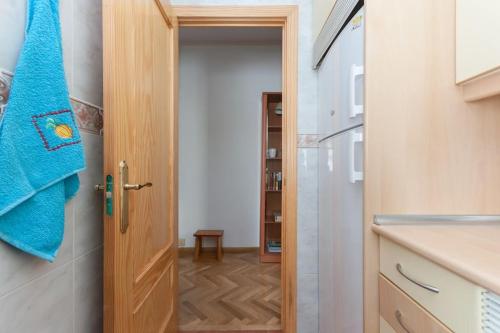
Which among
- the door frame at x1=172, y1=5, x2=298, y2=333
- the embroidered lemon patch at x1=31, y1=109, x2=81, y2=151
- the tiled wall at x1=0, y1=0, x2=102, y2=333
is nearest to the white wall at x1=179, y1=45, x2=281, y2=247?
the door frame at x1=172, y1=5, x2=298, y2=333

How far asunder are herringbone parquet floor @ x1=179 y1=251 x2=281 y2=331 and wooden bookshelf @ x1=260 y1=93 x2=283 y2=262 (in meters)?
0.33

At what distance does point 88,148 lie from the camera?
942 mm

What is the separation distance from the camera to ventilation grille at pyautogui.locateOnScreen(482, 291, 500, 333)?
0.47 metres

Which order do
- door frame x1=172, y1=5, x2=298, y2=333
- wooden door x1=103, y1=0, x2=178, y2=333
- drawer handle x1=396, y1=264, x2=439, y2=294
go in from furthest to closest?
door frame x1=172, y1=5, x2=298, y2=333, wooden door x1=103, y1=0, x2=178, y2=333, drawer handle x1=396, y1=264, x2=439, y2=294

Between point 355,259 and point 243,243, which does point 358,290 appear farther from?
point 243,243

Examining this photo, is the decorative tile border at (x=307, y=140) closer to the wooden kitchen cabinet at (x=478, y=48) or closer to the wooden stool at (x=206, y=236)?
the wooden kitchen cabinet at (x=478, y=48)

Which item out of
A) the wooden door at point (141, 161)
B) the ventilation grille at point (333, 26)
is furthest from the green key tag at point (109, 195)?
the ventilation grille at point (333, 26)

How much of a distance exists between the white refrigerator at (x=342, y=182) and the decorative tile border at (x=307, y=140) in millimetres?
108

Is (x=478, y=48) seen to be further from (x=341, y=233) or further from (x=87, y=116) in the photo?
(x=87, y=116)

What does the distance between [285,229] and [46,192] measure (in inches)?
49.8

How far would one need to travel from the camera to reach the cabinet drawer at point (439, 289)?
51 centimetres

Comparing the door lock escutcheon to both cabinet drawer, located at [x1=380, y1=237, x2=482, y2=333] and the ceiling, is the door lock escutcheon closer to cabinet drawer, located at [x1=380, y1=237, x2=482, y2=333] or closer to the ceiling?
cabinet drawer, located at [x1=380, y1=237, x2=482, y2=333]

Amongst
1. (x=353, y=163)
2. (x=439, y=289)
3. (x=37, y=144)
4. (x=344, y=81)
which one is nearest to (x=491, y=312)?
(x=439, y=289)

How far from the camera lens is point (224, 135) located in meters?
3.25
